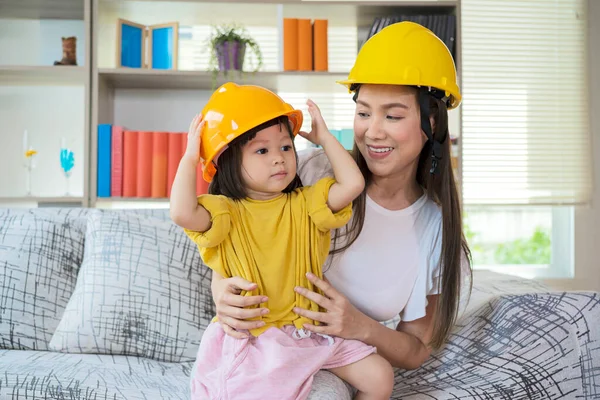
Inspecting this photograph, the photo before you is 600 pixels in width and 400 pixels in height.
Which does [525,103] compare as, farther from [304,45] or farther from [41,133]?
[41,133]

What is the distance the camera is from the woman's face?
145cm

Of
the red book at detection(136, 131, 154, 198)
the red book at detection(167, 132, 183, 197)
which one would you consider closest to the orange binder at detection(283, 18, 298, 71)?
the red book at detection(167, 132, 183, 197)

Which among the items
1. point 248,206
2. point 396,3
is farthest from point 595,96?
point 248,206

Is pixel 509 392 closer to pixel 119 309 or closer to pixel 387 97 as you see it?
pixel 387 97

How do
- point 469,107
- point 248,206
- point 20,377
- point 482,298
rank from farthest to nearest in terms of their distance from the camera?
point 469,107
point 482,298
point 20,377
point 248,206

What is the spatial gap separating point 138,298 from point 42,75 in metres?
1.90

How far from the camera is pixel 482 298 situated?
1749 mm

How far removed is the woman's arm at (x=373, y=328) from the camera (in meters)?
1.33

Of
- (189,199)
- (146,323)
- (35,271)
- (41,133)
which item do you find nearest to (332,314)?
(189,199)

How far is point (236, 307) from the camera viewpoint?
1281 mm

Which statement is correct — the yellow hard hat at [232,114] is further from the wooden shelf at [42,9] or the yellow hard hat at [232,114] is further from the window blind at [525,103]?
the window blind at [525,103]

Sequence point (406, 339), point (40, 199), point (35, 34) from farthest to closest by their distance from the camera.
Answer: point (35, 34) → point (40, 199) → point (406, 339)

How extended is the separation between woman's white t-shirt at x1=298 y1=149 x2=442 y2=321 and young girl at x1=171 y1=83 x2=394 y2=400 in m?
0.17

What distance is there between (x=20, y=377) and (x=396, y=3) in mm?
2546
